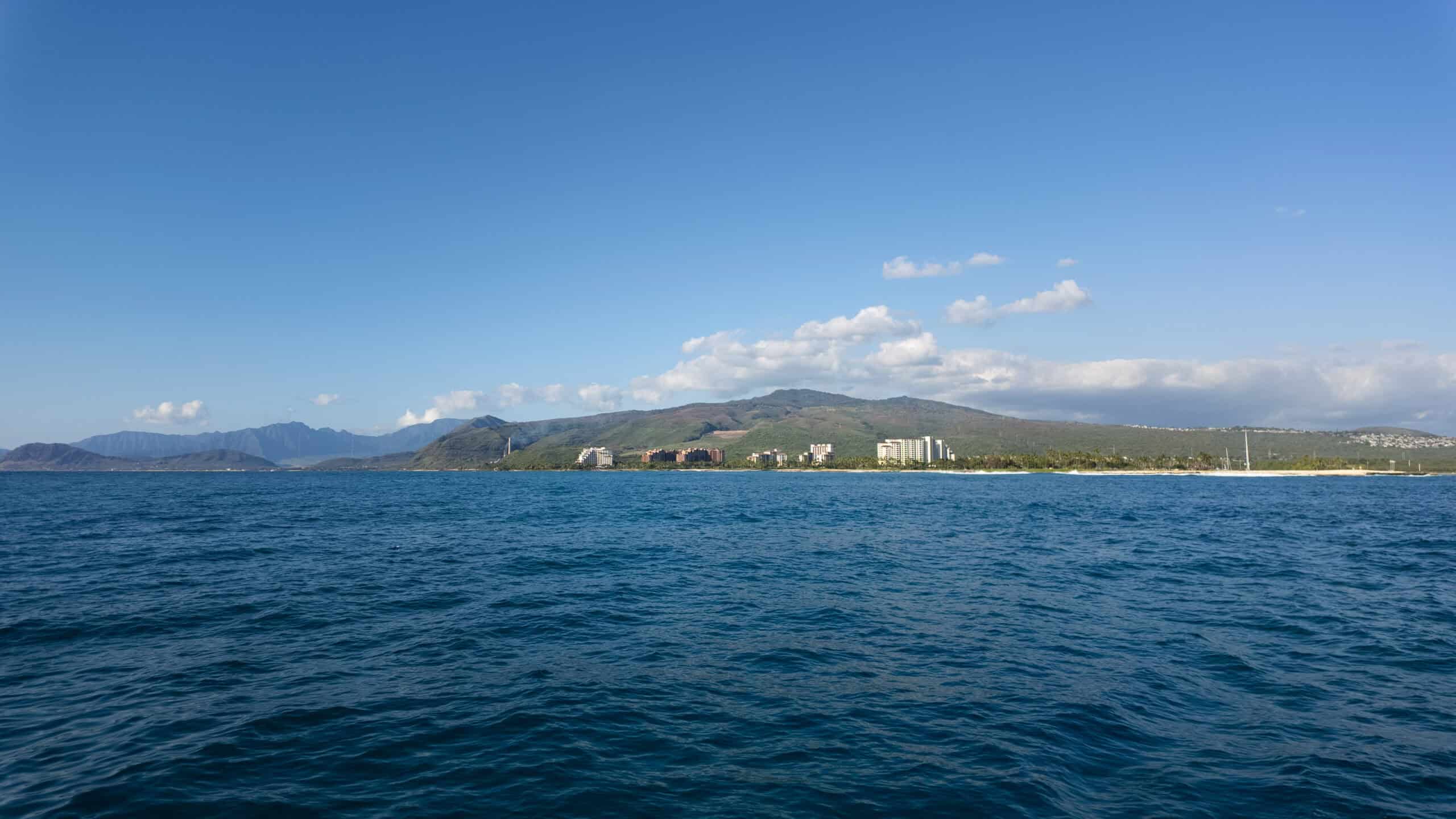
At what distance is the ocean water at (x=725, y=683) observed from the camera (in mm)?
12094

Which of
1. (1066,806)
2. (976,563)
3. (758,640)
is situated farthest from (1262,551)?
(1066,806)

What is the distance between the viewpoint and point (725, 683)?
1798cm

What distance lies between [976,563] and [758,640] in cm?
2206

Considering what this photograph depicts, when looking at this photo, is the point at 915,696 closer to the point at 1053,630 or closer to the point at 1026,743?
the point at 1026,743

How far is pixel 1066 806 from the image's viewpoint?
37.9ft

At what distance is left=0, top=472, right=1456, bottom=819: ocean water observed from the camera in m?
12.1

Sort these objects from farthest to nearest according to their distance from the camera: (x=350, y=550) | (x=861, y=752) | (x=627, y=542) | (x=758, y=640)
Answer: (x=627, y=542), (x=350, y=550), (x=758, y=640), (x=861, y=752)

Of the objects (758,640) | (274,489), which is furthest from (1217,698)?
(274,489)

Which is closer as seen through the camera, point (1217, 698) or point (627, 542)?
point (1217, 698)

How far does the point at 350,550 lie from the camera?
4475 centimetres

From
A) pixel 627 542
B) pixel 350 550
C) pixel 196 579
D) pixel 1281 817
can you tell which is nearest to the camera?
pixel 1281 817

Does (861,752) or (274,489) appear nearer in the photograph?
(861,752)

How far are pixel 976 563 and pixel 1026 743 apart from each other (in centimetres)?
2712

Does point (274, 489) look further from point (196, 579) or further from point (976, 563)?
point (976, 563)
